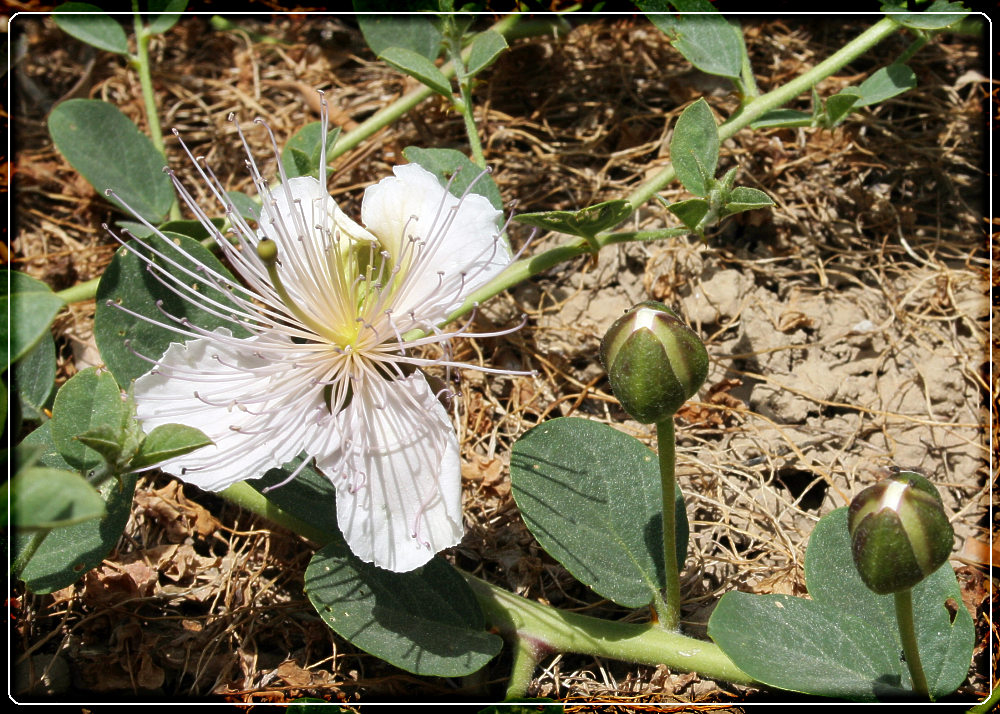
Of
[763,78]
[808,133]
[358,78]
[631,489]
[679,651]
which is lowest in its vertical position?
[679,651]

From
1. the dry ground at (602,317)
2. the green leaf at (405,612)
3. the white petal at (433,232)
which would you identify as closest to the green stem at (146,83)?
the dry ground at (602,317)

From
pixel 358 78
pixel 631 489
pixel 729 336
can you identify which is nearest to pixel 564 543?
pixel 631 489

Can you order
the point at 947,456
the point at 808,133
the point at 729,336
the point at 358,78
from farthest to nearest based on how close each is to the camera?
the point at 358,78
the point at 808,133
the point at 729,336
the point at 947,456

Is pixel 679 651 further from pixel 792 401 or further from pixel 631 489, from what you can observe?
pixel 792 401

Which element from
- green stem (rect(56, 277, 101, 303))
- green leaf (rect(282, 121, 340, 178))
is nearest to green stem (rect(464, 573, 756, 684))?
green leaf (rect(282, 121, 340, 178))

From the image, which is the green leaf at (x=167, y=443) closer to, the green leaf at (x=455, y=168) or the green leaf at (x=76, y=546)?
the green leaf at (x=76, y=546)
